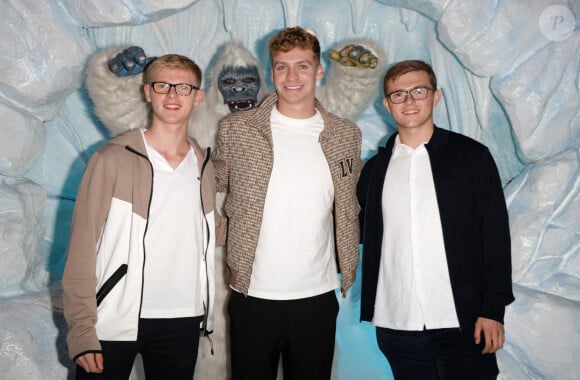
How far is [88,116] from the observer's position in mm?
3367

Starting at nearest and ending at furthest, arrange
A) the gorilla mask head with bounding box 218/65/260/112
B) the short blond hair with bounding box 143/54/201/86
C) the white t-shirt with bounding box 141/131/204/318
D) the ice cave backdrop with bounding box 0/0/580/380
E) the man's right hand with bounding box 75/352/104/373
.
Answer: the man's right hand with bounding box 75/352/104/373 < the white t-shirt with bounding box 141/131/204/318 < the short blond hair with bounding box 143/54/201/86 < the ice cave backdrop with bounding box 0/0/580/380 < the gorilla mask head with bounding box 218/65/260/112

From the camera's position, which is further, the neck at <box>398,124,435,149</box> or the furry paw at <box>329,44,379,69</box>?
the furry paw at <box>329,44,379,69</box>

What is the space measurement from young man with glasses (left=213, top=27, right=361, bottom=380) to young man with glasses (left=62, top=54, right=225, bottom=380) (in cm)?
11

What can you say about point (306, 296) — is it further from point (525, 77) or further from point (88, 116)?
point (88, 116)

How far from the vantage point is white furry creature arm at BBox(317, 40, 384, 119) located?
106 inches

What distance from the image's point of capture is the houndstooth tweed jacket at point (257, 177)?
1624mm

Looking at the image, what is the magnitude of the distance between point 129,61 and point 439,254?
1651 millimetres

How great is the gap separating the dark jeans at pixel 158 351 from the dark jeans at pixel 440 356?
580 millimetres

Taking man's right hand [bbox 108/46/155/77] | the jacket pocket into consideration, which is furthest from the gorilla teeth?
the jacket pocket

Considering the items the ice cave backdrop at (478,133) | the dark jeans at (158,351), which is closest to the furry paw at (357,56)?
the ice cave backdrop at (478,133)

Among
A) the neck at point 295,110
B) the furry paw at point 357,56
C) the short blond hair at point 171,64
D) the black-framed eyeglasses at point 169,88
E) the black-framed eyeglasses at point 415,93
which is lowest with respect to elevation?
the neck at point 295,110

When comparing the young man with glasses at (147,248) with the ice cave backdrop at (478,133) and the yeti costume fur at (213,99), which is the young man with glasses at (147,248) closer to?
the yeti costume fur at (213,99)

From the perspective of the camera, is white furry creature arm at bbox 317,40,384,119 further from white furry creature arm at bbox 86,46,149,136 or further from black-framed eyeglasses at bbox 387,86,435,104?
black-framed eyeglasses at bbox 387,86,435,104

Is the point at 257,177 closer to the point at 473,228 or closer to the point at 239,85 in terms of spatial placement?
the point at 473,228
